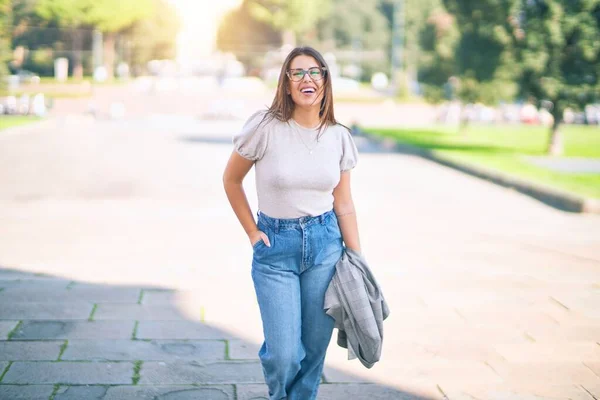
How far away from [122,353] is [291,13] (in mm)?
72293

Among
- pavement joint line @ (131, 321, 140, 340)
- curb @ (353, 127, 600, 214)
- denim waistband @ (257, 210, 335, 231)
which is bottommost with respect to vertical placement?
pavement joint line @ (131, 321, 140, 340)

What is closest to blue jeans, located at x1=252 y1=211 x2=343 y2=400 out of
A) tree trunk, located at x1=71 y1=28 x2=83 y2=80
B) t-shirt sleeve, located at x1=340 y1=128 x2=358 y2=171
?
t-shirt sleeve, located at x1=340 y1=128 x2=358 y2=171

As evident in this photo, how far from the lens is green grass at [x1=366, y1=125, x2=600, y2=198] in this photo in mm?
13911

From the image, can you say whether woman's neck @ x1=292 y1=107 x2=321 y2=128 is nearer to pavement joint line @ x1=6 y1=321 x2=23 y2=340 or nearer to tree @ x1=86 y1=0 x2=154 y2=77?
pavement joint line @ x1=6 y1=321 x2=23 y2=340

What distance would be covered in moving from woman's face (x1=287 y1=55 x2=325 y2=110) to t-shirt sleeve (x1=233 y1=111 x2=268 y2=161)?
173 millimetres

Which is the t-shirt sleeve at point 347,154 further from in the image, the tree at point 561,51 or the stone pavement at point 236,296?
the tree at point 561,51

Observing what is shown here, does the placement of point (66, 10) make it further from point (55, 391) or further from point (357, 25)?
point (55, 391)

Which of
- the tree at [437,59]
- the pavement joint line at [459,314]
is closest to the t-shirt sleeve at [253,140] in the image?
the pavement joint line at [459,314]

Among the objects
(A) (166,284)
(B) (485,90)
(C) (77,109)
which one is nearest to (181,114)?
(C) (77,109)

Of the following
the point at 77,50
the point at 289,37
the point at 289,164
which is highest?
the point at 289,37

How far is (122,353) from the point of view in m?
4.79

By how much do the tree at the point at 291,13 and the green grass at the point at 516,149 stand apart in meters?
42.9

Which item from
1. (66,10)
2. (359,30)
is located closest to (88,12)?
(66,10)

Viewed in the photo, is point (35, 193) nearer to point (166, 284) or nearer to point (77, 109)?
point (166, 284)
